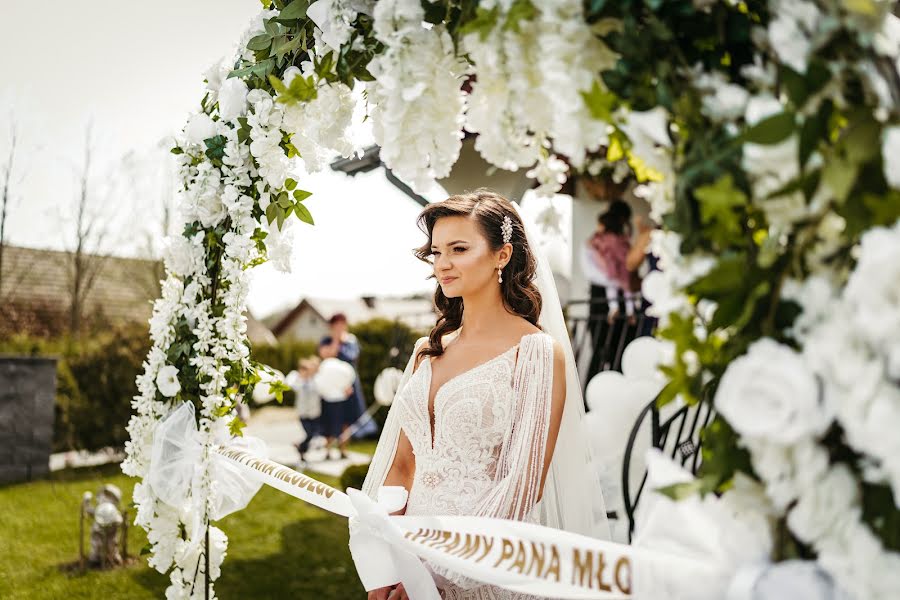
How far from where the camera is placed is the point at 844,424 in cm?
103

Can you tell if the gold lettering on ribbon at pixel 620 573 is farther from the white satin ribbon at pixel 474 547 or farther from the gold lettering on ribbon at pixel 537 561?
the gold lettering on ribbon at pixel 537 561

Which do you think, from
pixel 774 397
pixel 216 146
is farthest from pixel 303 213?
pixel 774 397

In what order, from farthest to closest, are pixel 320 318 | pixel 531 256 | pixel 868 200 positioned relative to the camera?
1. pixel 320 318
2. pixel 531 256
3. pixel 868 200

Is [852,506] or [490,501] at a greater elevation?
[852,506]

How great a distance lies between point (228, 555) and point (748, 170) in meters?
6.39

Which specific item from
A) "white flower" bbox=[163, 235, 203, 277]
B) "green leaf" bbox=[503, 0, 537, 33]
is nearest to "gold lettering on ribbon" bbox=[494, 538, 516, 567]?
"green leaf" bbox=[503, 0, 537, 33]

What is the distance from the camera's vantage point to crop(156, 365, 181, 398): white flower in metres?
2.70

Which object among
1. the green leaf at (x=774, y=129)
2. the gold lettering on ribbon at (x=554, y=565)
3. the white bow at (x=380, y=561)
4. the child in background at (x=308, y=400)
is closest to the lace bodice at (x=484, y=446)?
the white bow at (x=380, y=561)

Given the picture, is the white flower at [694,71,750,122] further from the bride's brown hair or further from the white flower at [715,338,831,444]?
the bride's brown hair

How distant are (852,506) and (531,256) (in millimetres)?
1946

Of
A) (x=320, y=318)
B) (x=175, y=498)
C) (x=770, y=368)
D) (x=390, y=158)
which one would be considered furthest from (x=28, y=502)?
(x=320, y=318)

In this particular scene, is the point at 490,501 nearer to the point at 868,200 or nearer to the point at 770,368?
the point at 770,368

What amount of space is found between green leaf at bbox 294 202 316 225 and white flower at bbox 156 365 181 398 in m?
0.83

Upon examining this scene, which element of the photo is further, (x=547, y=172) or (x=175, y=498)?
(x=175, y=498)
